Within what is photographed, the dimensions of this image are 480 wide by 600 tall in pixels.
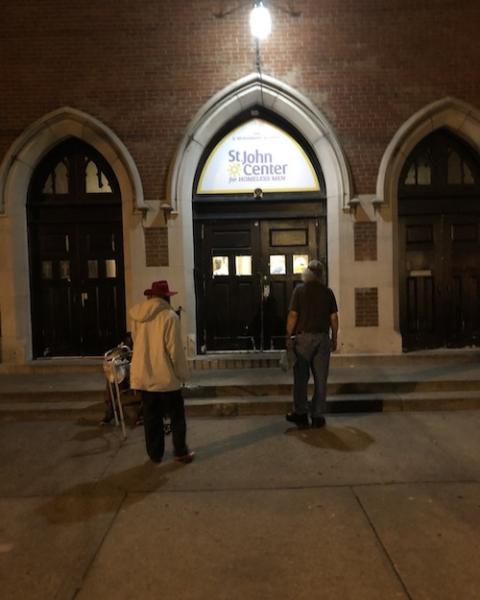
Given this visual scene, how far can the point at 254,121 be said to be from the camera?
8633 millimetres

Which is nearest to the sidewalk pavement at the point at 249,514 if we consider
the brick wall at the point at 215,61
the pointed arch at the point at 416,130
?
the pointed arch at the point at 416,130

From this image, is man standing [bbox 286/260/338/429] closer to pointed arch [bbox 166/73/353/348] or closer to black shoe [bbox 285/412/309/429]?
black shoe [bbox 285/412/309/429]

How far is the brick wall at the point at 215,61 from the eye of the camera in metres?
8.18

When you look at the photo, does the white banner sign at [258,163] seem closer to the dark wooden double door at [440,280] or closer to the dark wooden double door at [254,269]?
the dark wooden double door at [254,269]

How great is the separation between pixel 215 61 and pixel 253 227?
254cm

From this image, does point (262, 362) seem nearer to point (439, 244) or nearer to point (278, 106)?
point (439, 244)

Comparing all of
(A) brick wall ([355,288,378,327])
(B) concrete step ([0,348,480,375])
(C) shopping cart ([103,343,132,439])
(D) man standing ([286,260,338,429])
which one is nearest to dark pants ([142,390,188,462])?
(C) shopping cart ([103,343,132,439])

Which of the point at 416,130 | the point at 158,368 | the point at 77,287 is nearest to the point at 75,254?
the point at 77,287

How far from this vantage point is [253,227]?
28.5 ft

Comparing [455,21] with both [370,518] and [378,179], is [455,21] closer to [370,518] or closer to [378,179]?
[378,179]

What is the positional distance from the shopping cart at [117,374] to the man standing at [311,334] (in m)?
1.79

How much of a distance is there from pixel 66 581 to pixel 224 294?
5.88 m

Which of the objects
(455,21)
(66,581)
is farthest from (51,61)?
(66,581)

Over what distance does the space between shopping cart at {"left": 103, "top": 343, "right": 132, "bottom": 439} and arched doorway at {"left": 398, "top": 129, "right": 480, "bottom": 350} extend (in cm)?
464
